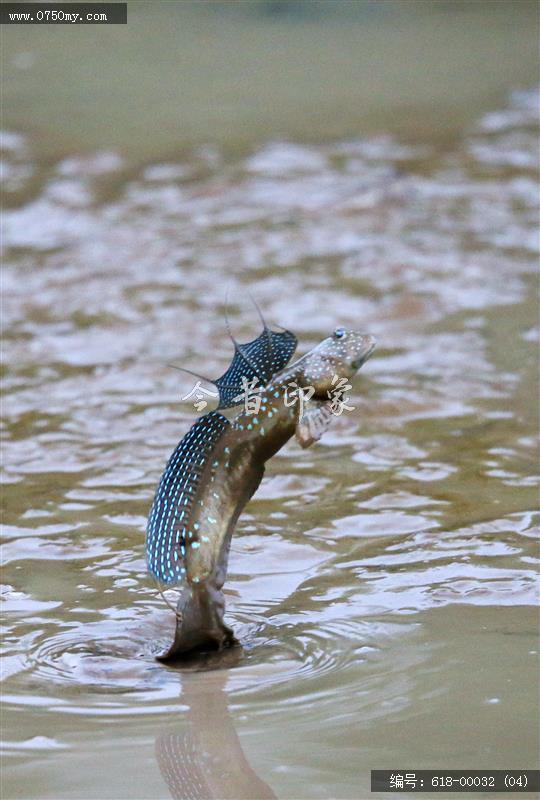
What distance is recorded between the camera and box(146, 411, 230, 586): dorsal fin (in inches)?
86.7

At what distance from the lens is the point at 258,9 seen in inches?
375

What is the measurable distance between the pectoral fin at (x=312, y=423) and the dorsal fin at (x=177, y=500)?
155 mm

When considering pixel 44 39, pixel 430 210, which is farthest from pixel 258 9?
pixel 430 210

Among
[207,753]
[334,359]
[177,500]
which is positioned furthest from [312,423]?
[207,753]

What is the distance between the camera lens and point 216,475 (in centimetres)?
224

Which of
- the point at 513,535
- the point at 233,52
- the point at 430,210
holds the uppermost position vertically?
the point at 233,52

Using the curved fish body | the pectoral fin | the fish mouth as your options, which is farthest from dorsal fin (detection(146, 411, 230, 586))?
the fish mouth

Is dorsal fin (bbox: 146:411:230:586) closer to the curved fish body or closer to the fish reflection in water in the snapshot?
the curved fish body

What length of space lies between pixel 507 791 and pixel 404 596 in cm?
77

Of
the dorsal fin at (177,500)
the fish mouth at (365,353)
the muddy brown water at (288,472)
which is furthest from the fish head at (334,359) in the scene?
the muddy brown water at (288,472)

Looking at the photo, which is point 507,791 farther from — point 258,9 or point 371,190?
point 258,9

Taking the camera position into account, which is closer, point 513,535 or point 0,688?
point 0,688

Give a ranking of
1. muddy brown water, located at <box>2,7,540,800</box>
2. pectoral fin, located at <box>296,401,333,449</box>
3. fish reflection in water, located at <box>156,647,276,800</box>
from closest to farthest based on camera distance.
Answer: fish reflection in water, located at <box>156,647,276,800</box> < muddy brown water, located at <box>2,7,540,800</box> < pectoral fin, located at <box>296,401,333,449</box>

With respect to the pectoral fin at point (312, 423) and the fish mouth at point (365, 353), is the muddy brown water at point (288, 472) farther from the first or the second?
the fish mouth at point (365, 353)
